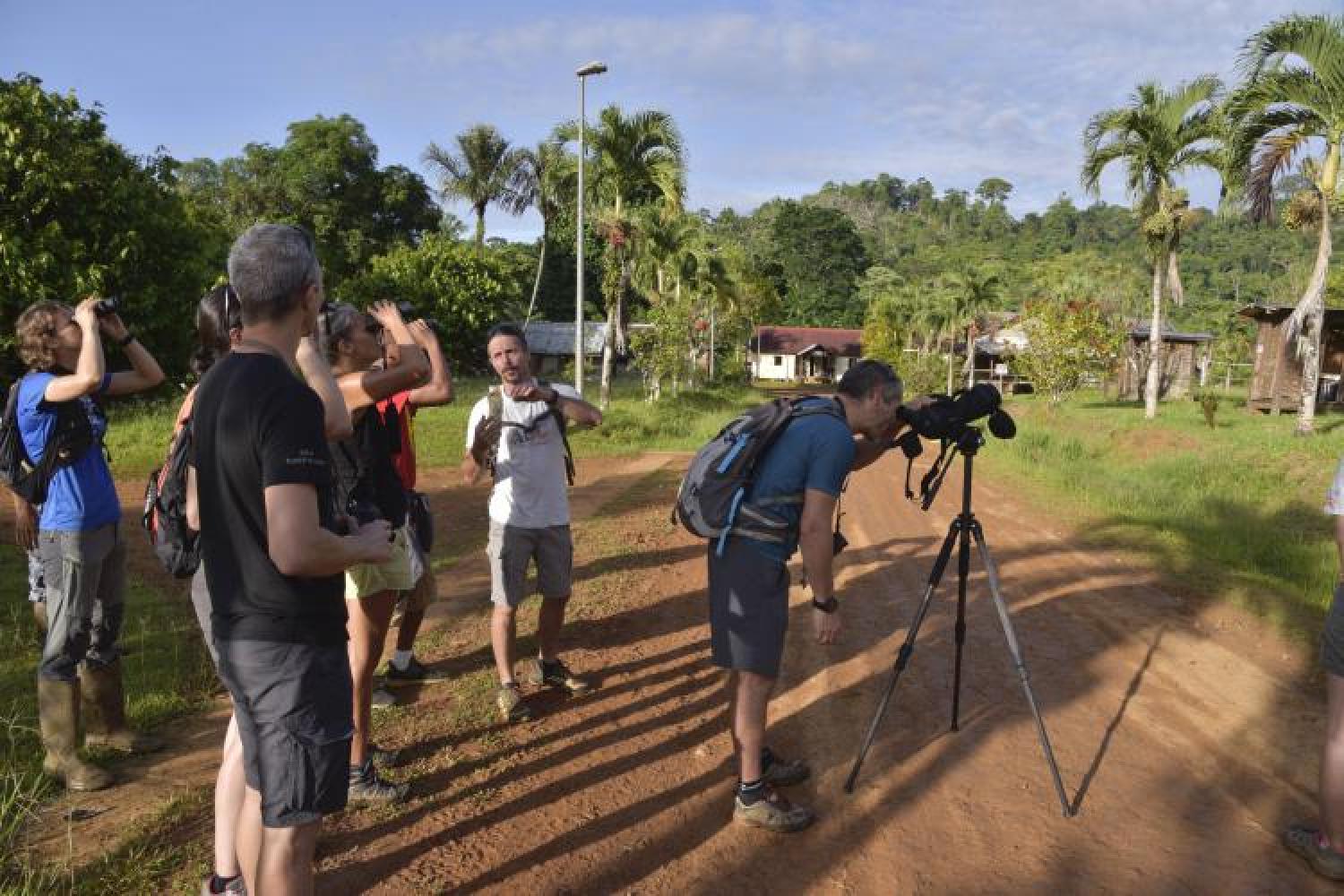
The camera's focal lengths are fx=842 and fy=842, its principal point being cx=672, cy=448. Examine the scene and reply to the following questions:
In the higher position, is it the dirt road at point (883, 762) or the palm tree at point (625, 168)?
the palm tree at point (625, 168)

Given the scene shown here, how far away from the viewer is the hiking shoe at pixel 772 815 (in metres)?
3.21

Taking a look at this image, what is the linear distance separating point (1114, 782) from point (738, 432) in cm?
228

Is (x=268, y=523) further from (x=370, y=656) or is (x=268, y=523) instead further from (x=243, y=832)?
(x=370, y=656)

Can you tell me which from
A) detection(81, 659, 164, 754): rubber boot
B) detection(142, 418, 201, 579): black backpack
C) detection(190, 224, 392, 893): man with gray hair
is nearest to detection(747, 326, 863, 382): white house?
detection(81, 659, 164, 754): rubber boot

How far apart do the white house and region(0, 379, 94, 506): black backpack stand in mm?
49961

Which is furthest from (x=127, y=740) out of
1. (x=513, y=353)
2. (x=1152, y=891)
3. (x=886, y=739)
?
(x=1152, y=891)

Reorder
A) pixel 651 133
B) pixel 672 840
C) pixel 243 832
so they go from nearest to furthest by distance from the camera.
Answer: pixel 243 832 → pixel 672 840 → pixel 651 133

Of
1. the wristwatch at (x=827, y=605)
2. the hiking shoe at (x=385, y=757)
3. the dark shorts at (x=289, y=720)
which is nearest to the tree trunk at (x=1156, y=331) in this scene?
the wristwatch at (x=827, y=605)

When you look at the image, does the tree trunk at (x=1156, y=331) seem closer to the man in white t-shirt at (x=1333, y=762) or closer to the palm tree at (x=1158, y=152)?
the palm tree at (x=1158, y=152)

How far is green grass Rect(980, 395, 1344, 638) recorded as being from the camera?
694 cm

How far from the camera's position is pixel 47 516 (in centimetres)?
331

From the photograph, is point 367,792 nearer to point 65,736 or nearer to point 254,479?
point 65,736

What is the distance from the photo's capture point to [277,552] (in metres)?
1.90

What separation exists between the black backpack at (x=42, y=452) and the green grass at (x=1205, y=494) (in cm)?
702
